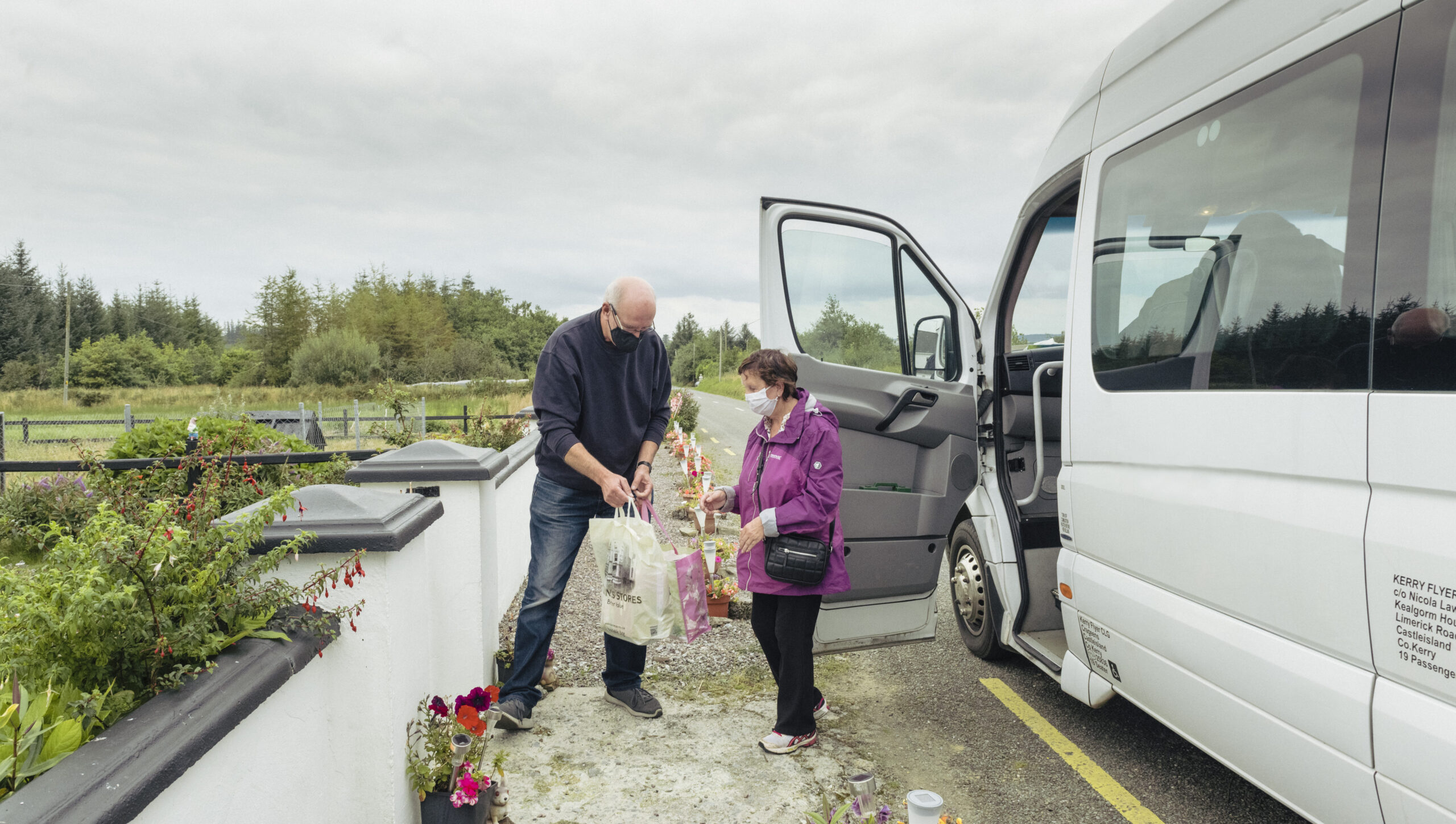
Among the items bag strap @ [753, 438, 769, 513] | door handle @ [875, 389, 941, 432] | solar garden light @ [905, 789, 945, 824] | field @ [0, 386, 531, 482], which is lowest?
field @ [0, 386, 531, 482]

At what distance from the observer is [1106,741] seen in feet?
12.0

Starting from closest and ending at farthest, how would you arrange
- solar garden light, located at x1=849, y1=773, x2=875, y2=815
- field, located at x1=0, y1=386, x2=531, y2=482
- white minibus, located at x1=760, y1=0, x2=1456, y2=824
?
white minibus, located at x1=760, y1=0, x2=1456, y2=824 → solar garden light, located at x1=849, y1=773, x2=875, y2=815 → field, located at x1=0, y1=386, x2=531, y2=482

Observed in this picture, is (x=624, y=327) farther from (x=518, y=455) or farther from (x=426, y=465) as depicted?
(x=518, y=455)

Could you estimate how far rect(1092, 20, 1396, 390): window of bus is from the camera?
198cm

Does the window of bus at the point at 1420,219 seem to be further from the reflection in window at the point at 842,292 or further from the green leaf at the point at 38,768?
the green leaf at the point at 38,768

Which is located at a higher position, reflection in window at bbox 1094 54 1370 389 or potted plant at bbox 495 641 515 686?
reflection in window at bbox 1094 54 1370 389

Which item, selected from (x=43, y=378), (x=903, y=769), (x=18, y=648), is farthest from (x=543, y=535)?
(x=43, y=378)

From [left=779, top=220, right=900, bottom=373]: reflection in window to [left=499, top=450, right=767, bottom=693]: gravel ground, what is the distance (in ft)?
5.80

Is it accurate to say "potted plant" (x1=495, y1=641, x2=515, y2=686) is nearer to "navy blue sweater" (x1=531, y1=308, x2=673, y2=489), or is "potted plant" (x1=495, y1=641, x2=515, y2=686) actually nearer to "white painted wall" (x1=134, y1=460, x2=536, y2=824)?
"white painted wall" (x1=134, y1=460, x2=536, y2=824)

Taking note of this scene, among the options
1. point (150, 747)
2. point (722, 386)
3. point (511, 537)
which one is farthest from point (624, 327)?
point (722, 386)

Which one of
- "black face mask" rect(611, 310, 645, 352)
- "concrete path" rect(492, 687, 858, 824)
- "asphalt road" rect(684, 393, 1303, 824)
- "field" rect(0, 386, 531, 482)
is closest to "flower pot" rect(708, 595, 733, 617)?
"asphalt road" rect(684, 393, 1303, 824)

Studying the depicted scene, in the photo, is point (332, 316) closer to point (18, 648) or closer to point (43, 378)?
point (43, 378)

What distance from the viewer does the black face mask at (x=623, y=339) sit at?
354cm

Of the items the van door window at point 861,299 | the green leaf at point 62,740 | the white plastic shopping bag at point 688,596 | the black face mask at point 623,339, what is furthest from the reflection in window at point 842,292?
the green leaf at point 62,740
